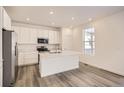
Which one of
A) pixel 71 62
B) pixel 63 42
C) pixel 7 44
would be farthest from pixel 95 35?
pixel 7 44

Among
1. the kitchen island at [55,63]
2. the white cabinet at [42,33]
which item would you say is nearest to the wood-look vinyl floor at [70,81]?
the kitchen island at [55,63]

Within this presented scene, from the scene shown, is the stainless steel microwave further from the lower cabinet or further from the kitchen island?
the kitchen island

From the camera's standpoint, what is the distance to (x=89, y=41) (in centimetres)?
584

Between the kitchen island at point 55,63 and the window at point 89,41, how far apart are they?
1370 millimetres

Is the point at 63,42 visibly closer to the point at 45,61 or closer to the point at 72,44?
the point at 72,44

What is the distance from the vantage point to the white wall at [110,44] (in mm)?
3771

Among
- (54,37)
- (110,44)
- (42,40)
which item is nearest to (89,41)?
(110,44)

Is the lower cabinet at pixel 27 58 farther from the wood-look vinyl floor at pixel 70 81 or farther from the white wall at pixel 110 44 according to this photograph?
the white wall at pixel 110 44

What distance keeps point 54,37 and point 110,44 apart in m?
3.75

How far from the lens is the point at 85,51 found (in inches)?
242

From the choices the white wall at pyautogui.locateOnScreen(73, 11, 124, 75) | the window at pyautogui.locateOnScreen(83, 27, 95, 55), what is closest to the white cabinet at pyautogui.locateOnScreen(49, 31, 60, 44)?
the window at pyautogui.locateOnScreen(83, 27, 95, 55)

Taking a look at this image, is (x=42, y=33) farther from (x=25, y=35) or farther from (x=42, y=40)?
(x=25, y=35)

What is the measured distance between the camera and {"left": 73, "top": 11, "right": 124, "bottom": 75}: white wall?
3.77 metres
